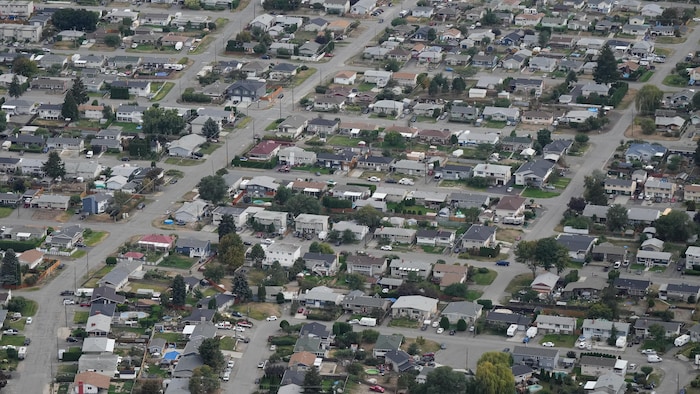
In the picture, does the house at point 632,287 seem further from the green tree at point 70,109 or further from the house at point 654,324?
the green tree at point 70,109

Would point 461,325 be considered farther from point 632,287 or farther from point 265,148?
point 265,148

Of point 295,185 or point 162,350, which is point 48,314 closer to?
point 162,350

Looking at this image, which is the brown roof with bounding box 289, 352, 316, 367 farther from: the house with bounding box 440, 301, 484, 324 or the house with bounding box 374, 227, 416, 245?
the house with bounding box 374, 227, 416, 245

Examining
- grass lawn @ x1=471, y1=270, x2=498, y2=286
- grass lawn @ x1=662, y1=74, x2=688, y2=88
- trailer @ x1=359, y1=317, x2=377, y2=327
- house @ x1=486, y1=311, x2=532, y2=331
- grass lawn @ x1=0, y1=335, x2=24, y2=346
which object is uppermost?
house @ x1=486, y1=311, x2=532, y2=331

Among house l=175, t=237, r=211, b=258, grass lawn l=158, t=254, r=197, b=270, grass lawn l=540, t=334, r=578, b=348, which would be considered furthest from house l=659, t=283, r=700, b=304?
grass lawn l=158, t=254, r=197, b=270

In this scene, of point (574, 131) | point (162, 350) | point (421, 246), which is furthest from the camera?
point (574, 131)

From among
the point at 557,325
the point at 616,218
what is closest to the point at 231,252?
the point at 557,325

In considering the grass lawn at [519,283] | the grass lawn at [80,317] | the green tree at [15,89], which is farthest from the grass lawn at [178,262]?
the green tree at [15,89]

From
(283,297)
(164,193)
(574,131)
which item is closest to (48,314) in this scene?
(283,297)
